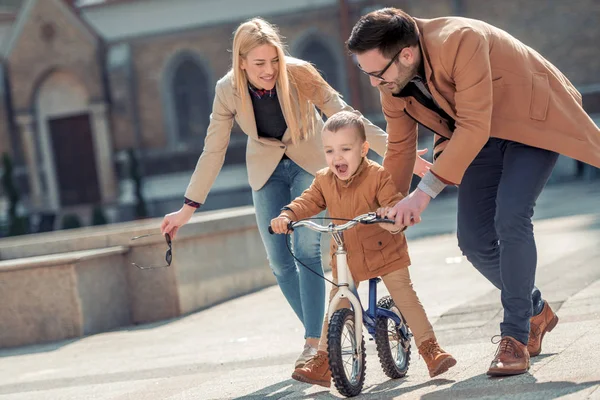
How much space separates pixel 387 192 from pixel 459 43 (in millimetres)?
820

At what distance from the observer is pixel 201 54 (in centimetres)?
3062

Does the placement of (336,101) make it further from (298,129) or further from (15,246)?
(15,246)

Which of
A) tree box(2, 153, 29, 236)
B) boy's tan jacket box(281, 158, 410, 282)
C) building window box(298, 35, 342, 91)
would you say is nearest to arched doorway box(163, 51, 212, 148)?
building window box(298, 35, 342, 91)

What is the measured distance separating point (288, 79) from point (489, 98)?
1.52 m

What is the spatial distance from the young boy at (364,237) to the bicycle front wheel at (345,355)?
0.42ft

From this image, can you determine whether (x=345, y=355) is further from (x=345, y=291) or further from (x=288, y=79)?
(x=288, y=79)

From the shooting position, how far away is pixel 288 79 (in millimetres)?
A: 5965

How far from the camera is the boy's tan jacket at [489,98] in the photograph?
15.6ft

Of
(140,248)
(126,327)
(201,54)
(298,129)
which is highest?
(201,54)

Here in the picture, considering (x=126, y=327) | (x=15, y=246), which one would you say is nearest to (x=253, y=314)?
(x=126, y=327)

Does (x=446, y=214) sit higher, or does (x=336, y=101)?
(x=336, y=101)

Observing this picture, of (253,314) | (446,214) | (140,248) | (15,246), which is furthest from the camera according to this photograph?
(446,214)

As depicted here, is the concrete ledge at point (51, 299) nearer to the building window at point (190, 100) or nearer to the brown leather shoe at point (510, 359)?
the brown leather shoe at point (510, 359)

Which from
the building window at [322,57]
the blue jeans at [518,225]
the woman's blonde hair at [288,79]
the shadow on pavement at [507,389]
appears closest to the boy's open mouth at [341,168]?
the blue jeans at [518,225]
